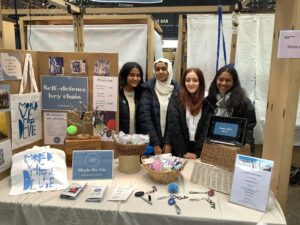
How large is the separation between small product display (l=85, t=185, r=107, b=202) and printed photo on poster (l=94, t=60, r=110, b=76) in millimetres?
602

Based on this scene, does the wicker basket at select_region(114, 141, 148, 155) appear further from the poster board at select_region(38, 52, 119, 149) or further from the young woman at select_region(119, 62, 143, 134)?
the young woman at select_region(119, 62, 143, 134)

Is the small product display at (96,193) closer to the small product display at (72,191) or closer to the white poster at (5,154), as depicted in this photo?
the small product display at (72,191)

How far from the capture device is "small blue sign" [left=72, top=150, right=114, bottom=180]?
1250 millimetres

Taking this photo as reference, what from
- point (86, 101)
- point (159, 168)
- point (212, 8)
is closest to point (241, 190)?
point (159, 168)

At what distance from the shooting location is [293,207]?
2.46m

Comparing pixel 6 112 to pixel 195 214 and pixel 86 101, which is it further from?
pixel 195 214

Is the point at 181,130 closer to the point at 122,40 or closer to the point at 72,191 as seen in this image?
the point at 72,191

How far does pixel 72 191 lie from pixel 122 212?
0.26m

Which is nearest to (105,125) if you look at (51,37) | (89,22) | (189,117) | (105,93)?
(105,93)

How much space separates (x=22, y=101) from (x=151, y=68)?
127cm

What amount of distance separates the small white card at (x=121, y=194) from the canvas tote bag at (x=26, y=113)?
57 cm

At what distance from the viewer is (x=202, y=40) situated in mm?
2621

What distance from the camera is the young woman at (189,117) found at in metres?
1.75

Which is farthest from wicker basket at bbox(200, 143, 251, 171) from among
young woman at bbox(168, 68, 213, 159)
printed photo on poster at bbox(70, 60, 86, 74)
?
printed photo on poster at bbox(70, 60, 86, 74)
